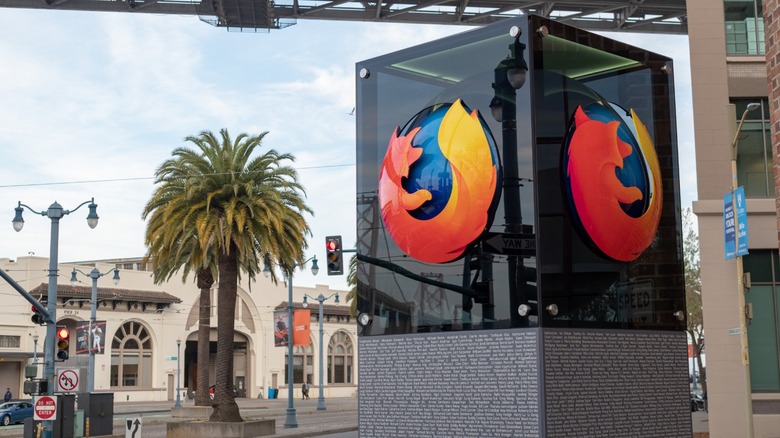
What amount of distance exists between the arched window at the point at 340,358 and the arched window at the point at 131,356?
83.0 ft

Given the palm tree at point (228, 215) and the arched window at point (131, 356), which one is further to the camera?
the arched window at point (131, 356)

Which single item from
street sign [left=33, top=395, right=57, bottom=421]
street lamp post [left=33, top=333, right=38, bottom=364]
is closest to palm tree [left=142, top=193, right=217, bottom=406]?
street sign [left=33, top=395, right=57, bottom=421]

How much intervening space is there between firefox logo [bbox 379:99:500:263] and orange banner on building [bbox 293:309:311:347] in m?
44.1

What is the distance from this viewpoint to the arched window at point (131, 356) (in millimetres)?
84250

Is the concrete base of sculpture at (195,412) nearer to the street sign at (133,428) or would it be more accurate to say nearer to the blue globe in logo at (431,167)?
the street sign at (133,428)

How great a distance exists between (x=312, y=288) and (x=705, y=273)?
265 ft

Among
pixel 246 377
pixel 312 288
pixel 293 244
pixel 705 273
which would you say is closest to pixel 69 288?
pixel 246 377

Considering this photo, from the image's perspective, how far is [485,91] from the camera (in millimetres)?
10672

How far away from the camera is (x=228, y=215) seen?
37.0 m

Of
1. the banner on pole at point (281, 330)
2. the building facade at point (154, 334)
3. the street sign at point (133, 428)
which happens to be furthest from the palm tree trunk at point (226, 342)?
the banner on pole at point (281, 330)

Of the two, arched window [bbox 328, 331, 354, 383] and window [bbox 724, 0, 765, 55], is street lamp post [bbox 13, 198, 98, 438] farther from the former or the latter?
arched window [bbox 328, 331, 354, 383]

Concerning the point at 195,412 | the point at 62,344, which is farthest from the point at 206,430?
the point at 195,412

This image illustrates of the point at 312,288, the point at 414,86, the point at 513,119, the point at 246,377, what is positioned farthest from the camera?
the point at 312,288

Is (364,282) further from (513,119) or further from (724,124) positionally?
(724,124)
